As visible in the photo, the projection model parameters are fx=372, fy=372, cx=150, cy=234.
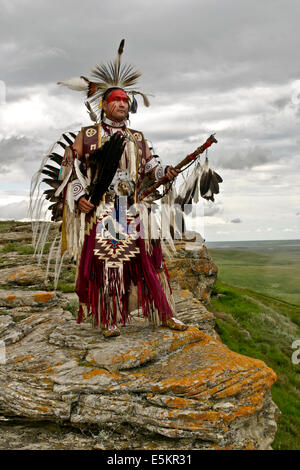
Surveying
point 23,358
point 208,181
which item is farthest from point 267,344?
point 23,358

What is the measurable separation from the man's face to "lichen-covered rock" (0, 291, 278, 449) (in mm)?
3013

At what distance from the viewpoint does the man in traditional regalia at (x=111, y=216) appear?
16.1 feet

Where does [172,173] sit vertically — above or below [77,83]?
below

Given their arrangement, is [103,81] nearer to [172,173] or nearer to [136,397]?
[172,173]

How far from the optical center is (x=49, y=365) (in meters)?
4.54

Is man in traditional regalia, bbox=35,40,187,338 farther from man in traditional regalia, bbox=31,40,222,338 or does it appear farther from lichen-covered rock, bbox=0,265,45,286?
lichen-covered rock, bbox=0,265,45,286

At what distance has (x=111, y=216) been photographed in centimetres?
495

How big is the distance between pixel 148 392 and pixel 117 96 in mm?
3705

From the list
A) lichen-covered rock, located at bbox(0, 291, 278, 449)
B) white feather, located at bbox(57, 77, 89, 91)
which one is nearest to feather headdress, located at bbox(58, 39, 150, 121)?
white feather, located at bbox(57, 77, 89, 91)

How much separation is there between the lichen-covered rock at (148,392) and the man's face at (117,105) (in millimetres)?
3013

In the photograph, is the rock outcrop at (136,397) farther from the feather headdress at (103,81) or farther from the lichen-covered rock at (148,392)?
the feather headdress at (103,81)

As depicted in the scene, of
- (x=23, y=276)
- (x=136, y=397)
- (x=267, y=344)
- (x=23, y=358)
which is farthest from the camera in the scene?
(x=267, y=344)

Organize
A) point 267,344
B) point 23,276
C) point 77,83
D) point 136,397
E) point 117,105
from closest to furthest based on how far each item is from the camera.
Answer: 1. point 136,397
2. point 117,105
3. point 77,83
4. point 23,276
5. point 267,344
